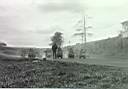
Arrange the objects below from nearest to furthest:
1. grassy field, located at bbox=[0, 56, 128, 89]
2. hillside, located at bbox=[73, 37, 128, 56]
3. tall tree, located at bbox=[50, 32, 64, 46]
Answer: grassy field, located at bbox=[0, 56, 128, 89]
hillside, located at bbox=[73, 37, 128, 56]
tall tree, located at bbox=[50, 32, 64, 46]

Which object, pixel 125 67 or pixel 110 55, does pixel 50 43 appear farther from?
pixel 125 67

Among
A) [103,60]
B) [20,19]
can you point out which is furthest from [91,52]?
[20,19]

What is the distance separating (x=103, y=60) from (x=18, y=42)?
A: 1.57 metres

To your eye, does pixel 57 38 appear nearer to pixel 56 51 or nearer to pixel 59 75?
pixel 56 51

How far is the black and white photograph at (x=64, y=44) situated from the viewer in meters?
4.46

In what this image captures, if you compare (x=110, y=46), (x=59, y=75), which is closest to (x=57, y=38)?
(x=59, y=75)

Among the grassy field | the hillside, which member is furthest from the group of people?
the hillside

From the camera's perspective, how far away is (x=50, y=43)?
475 cm

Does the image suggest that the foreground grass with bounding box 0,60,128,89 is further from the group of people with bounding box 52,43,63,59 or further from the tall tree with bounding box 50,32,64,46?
the tall tree with bounding box 50,32,64,46

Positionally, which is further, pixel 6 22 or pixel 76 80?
pixel 6 22

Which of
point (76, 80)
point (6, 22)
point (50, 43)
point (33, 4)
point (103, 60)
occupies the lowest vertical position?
point (76, 80)

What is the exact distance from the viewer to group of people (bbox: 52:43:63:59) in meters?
4.70

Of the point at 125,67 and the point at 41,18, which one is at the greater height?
the point at 41,18

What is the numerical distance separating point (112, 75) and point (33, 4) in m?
1.97
